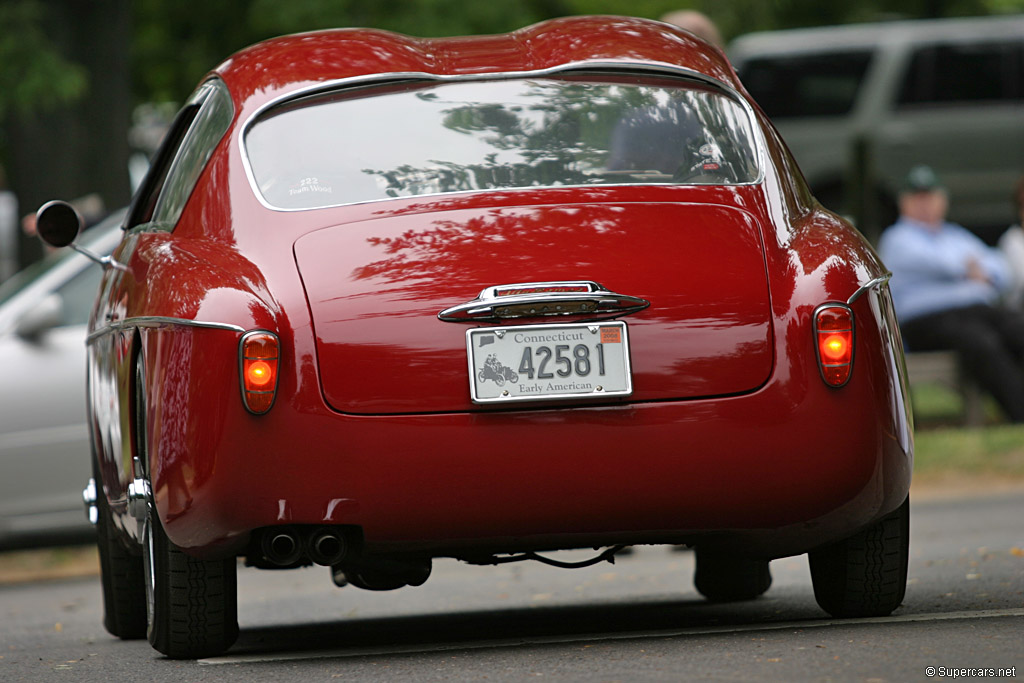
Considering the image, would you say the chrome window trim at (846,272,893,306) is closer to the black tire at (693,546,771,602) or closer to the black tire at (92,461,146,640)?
the black tire at (693,546,771,602)

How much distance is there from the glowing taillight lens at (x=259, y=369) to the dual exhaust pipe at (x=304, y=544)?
1.07 feet

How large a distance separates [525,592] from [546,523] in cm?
317

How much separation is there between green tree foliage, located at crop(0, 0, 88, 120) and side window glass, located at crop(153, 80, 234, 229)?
9.85 metres

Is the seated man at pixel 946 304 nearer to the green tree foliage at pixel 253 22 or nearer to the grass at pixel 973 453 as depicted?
the grass at pixel 973 453

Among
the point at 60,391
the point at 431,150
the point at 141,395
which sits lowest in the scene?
the point at 60,391

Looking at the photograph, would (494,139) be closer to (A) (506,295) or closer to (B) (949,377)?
(A) (506,295)

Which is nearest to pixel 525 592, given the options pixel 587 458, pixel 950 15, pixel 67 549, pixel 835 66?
pixel 587 458

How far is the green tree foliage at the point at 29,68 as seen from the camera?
1538 cm

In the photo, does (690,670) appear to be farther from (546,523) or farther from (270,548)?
(270,548)

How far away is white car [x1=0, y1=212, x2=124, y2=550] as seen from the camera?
9156 mm

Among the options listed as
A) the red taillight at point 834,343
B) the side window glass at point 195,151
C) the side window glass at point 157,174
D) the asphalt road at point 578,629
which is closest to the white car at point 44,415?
the asphalt road at point 578,629

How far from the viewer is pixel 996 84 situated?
17094 millimetres

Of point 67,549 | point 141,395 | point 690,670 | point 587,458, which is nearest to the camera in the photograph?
point 690,670

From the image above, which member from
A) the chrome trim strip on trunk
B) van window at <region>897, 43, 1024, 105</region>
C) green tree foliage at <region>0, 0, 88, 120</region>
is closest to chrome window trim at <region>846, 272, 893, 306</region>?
the chrome trim strip on trunk
